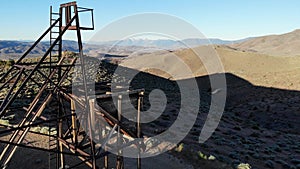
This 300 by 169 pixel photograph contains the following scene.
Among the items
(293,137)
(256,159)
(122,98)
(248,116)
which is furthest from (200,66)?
(122,98)

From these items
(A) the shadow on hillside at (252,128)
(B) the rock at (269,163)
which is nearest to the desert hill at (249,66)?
(A) the shadow on hillside at (252,128)

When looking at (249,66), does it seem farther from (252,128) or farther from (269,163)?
(269,163)

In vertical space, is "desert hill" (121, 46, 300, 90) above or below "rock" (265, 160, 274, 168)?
above

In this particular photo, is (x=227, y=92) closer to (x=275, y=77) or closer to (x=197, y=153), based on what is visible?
(x=275, y=77)

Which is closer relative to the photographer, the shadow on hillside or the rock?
the rock

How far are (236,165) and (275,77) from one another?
5050 cm

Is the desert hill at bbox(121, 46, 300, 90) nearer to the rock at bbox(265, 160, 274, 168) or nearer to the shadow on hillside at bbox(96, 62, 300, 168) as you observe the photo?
the shadow on hillside at bbox(96, 62, 300, 168)

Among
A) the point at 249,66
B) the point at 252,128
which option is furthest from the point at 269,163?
the point at 249,66

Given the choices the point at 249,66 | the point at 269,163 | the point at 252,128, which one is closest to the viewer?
the point at 269,163

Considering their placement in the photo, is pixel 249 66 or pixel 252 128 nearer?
pixel 252 128

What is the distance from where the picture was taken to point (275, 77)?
59781 mm

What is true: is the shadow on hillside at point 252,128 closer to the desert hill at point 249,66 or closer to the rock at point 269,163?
the rock at point 269,163

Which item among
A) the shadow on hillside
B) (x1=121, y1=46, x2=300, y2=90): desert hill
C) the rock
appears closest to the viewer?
the rock

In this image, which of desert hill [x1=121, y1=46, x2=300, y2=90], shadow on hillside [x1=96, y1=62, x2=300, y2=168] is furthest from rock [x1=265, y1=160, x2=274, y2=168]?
desert hill [x1=121, y1=46, x2=300, y2=90]
